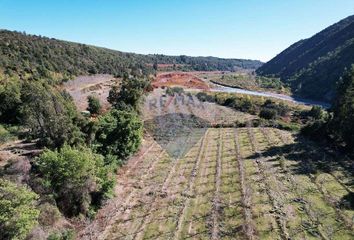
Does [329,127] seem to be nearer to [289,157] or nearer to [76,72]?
[289,157]

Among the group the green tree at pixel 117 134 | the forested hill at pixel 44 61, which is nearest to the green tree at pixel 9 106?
the green tree at pixel 117 134

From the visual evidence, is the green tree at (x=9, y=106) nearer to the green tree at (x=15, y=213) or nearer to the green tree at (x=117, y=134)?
the green tree at (x=117, y=134)

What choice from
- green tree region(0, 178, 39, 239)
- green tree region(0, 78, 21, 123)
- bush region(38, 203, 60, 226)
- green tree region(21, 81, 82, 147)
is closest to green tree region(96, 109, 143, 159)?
green tree region(21, 81, 82, 147)

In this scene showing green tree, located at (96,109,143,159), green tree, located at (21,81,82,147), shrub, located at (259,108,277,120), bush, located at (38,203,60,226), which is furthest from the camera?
shrub, located at (259,108,277,120)

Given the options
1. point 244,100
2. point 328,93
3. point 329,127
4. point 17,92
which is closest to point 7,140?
point 17,92

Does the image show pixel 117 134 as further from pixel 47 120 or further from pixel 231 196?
pixel 231 196

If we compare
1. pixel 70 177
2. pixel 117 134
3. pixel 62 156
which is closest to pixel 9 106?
pixel 117 134

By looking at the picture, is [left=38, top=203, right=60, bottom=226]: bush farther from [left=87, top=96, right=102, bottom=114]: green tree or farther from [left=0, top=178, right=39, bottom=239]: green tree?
[left=87, top=96, right=102, bottom=114]: green tree
